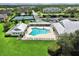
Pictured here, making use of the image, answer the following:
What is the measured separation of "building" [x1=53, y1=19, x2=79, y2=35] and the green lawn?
26cm

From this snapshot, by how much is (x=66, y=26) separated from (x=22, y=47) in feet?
2.81

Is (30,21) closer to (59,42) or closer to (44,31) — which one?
(44,31)

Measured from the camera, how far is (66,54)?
11.9 ft

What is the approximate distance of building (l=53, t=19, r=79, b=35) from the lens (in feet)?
11.9

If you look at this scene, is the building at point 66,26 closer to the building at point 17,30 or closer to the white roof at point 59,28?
the white roof at point 59,28

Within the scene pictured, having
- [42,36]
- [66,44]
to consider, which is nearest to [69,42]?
[66,44]

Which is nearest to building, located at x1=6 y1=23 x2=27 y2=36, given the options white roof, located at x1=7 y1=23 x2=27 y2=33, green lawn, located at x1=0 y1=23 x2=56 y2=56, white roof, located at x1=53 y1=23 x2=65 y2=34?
white roof, located at x1=7 y1=23 x2=27 y2=33

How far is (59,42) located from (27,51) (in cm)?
57

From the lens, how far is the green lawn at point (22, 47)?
3.62m

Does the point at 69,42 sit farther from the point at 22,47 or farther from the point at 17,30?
the point at 17,30

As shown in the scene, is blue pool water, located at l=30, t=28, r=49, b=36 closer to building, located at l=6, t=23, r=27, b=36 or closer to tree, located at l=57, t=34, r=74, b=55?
building, located at l=6, t=23, r=27, b=36

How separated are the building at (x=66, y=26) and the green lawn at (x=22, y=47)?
0.26 metres

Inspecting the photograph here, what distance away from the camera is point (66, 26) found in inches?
146

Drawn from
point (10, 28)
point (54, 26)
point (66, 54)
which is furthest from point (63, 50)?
point (10, 28)
